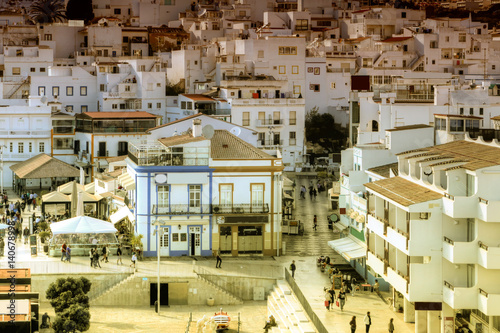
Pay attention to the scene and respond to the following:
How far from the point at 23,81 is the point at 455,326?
61010mm

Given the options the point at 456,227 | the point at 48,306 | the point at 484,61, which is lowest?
the point at 48,306

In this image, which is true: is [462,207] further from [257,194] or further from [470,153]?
[257,194]

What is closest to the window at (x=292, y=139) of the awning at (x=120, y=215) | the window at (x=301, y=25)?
the awning at (x=120, y=215)

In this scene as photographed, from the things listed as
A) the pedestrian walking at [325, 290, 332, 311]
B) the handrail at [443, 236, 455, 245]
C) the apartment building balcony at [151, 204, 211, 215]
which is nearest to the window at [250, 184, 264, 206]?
the apartment building balcony at [151, 204, 211, 215]

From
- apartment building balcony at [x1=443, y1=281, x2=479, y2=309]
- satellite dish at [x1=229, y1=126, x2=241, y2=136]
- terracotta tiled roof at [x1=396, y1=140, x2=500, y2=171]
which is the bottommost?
apartment building balcony at [x1=443, y1=281, x2=479, y2=309]

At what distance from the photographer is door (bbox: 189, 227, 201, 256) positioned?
49750mm

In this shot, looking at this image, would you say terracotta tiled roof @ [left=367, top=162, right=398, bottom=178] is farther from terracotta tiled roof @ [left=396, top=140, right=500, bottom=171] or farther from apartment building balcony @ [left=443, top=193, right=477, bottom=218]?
apartment building balcony @ [left=443, top=193, right=477, bottom=218]

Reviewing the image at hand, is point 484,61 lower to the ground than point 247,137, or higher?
higher

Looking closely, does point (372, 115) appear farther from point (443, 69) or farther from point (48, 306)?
point (443, 69)

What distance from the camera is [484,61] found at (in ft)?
360

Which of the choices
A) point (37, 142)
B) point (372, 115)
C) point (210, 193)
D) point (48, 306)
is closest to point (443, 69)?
point (372, 115)

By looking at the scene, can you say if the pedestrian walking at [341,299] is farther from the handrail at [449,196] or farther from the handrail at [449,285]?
the handrail at [449,196]

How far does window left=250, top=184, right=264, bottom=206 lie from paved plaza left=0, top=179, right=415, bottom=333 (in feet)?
8.12

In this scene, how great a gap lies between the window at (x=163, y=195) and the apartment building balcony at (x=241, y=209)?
211 cm
